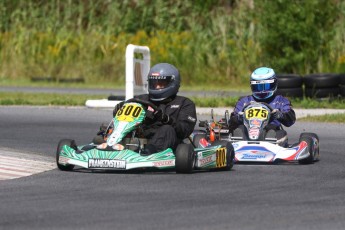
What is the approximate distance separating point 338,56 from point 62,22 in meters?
12.3

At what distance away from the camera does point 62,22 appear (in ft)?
122

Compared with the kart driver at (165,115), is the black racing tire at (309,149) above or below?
below

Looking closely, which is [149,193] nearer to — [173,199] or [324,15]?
[173,199]

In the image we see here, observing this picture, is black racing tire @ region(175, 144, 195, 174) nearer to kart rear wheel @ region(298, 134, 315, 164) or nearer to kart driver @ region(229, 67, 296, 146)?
kart rear wheel @ region(298, 134, 315, 164)

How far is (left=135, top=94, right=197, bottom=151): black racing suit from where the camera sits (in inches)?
432

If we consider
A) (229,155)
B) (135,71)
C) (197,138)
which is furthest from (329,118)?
(229,155)

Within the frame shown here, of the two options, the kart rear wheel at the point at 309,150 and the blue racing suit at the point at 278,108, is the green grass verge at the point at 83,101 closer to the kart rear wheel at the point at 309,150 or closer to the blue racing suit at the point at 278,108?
the blue racing suit at the point at 278,108

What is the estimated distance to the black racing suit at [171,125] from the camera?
10969 mm

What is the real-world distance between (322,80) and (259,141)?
9604 mm

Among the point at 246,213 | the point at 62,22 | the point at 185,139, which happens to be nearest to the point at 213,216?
the point at 246,213

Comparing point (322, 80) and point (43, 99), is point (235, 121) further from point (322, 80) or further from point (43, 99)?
point (43, 99)

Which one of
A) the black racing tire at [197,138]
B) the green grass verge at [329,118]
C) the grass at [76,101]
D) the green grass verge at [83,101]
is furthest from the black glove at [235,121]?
the green grass verge at [83,101]

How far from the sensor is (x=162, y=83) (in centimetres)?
1173

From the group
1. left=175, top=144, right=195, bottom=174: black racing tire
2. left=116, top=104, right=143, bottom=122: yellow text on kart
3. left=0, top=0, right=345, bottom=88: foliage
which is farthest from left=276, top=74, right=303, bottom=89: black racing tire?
left=175, top=144, right=195, bottom=174: black racing tire
